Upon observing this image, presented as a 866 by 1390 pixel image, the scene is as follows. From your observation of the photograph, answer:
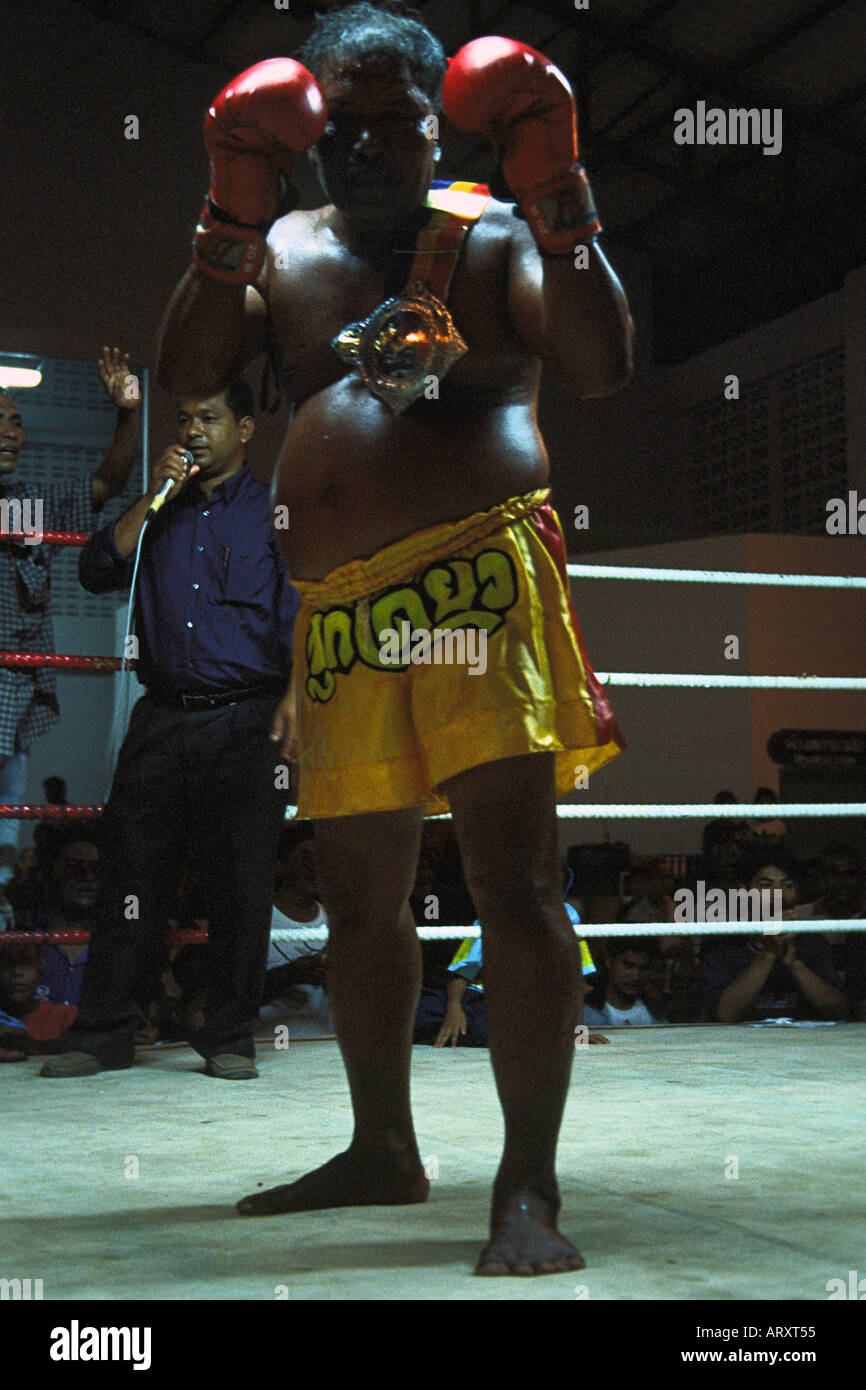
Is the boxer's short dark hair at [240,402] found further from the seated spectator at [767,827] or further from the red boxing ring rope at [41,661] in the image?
the seated spectator at [767,827]

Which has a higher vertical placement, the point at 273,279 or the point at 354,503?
the point at 273,279

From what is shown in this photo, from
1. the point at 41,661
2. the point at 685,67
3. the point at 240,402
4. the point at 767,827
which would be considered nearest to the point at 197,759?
the point at 41,661

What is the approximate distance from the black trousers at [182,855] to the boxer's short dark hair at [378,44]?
4.12 ft

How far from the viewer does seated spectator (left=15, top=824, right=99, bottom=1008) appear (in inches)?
128

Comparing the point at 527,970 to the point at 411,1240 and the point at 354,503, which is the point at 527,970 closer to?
the point at 411,1240

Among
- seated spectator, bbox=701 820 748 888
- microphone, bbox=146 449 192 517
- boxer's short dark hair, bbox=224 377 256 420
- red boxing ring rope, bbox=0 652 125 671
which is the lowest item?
seated spectator, bbox=701 820 748 888

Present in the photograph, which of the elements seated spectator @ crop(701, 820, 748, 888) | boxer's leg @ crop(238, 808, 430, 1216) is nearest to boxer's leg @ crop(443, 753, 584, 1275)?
boxer's leg @ crop(238, 808, 430, 1216)

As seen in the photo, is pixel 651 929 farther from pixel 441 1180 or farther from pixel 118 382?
pixel 118 382

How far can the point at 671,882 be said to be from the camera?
18.8 ft

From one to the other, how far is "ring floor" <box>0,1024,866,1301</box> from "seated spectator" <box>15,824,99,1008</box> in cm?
87

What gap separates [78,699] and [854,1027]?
6506mm

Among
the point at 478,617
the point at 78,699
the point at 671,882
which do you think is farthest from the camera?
the point at 78,699

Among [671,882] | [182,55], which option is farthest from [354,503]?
[182,55]

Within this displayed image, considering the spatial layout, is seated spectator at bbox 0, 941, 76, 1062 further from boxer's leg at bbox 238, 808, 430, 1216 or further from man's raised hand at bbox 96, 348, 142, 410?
boxer's leg at bbox 238, 808, 430, 1216
